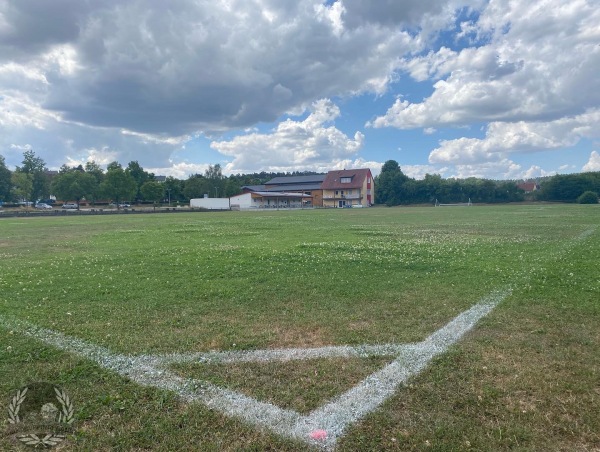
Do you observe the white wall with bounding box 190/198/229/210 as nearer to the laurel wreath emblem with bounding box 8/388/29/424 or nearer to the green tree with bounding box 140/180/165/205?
the green tree with bounding box 140/180/165/205

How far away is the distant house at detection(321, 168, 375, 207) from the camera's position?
119225mm

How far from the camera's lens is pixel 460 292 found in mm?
8656

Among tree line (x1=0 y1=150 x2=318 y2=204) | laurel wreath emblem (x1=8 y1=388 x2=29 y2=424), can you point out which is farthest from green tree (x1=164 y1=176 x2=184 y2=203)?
laurel wreath emblem (x1=8 y1=388 x2=29 y2=424)

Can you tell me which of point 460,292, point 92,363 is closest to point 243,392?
point 92,363

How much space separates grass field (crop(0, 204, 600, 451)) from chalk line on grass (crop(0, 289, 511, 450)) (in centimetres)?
Answer: 12

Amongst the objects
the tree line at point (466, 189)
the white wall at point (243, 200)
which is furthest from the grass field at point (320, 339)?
the tree line at point (466, 189)

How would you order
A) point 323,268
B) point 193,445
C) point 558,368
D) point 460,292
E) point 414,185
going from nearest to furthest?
1. point 193,445
2. point 558,368
3. point 460,292
4. point 323,268
5. point 414,185

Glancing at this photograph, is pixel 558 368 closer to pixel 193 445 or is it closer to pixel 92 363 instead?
pixel 193 445

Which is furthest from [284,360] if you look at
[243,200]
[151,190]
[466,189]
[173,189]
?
[173,189]

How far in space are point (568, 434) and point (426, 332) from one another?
268 centimetres

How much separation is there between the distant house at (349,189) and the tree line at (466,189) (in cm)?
396

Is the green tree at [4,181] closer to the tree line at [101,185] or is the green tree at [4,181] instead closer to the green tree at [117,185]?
the tree line at [101,185]

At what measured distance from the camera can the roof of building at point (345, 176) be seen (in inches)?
4695

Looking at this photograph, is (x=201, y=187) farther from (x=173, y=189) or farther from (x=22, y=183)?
(x=22, y=183)
